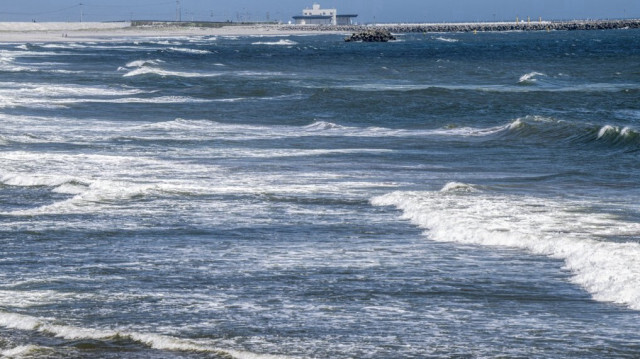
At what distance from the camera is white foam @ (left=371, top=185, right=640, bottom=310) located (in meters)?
12.8

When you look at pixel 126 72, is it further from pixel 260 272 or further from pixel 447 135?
pixel 260 272

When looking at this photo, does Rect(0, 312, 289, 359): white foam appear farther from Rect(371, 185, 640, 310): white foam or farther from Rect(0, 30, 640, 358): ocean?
Rect(371, 185, 640, 310): white foam

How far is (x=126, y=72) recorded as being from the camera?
2884 inches

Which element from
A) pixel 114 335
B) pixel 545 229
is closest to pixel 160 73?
pixel 545 229

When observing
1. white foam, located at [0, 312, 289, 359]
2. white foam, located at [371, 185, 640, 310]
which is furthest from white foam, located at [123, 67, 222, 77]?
white foam, located at [0, 312, 289, 359]

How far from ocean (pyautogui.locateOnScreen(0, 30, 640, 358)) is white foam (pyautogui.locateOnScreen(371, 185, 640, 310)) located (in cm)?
5

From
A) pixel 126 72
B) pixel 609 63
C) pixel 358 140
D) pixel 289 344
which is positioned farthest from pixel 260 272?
pixel 609 63

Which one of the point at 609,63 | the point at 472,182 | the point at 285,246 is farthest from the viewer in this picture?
the point at 609,63

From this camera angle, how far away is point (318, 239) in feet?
51.0

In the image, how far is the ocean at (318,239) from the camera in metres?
10.9

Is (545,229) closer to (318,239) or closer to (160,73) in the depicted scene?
(318,239)

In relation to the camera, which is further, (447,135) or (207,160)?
(447,135)

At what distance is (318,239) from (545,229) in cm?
315

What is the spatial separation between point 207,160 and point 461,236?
11125mm
